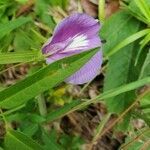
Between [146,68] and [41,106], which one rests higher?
[146,68]

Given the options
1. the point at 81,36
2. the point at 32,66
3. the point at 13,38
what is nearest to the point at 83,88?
the point at 32,66

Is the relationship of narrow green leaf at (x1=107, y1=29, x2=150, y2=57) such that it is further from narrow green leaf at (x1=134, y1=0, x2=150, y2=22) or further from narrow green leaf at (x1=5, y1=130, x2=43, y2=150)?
narrow green leaf at (x1=5, y1=130, x2=43, y2=150)

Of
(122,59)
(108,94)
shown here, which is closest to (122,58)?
(122,59)

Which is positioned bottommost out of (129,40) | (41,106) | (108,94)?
(41,106)

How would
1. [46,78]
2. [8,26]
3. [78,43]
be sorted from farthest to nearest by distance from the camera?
[8,26] < [78,43] < [46,78]

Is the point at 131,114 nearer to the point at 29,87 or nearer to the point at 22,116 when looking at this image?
the point at 22,116

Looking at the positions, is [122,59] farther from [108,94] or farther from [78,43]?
[78,43]

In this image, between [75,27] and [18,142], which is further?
[75,27]
